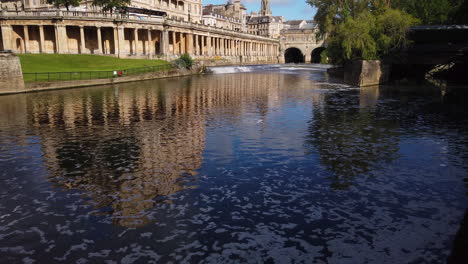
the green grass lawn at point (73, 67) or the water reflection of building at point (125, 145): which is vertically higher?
the green grass lawn at point (73, 67)

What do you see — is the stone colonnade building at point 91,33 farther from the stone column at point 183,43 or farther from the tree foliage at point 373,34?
the tree foliage at point 373,34

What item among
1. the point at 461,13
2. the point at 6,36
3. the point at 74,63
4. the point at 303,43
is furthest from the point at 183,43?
the point at 303,43

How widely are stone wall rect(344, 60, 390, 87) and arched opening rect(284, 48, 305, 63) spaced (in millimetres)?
140788

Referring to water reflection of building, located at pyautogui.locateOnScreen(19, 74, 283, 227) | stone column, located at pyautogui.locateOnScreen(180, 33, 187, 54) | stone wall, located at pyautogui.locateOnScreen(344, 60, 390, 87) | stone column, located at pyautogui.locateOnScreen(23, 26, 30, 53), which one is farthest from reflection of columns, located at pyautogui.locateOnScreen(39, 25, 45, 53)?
stone wall, located at pyautogui.locateOnScreen(344, 60, 390, 87)

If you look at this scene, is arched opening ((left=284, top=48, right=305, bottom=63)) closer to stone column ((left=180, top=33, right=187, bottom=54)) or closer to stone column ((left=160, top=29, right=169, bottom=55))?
stone column ((left=180, top=33, right=187, bottom=54))

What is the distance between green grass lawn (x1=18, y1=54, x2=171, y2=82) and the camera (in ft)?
155

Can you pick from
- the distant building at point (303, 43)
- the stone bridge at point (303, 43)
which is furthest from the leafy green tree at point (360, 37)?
the distant building at point (303, 43)

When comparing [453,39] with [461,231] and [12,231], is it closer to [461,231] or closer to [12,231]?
[461,231]

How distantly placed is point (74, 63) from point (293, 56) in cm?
14695

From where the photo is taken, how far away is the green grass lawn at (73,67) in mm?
47312

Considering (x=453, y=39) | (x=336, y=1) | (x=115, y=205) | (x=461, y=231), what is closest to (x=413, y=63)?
(x=453, y=39)

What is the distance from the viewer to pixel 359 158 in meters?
15.9

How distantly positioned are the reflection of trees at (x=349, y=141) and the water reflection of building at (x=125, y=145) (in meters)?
5.35

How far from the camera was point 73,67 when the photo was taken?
2443 inches
